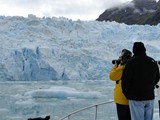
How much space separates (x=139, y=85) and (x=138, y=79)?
4 centimetres

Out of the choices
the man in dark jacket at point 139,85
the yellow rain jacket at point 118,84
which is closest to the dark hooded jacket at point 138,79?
the man in dark jacket at point 139,85

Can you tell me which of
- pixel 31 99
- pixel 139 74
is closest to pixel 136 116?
pixel 139 74

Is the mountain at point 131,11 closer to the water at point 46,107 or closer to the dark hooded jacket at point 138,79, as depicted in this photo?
the water at point 46,107

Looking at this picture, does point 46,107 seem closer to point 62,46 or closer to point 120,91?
point 62,46

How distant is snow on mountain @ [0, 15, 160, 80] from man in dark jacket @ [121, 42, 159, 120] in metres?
24.7

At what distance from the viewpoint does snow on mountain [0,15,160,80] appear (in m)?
27.5

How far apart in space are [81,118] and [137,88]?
10371mm

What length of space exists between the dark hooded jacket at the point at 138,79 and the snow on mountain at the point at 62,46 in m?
24.7

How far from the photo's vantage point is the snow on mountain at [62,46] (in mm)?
27531

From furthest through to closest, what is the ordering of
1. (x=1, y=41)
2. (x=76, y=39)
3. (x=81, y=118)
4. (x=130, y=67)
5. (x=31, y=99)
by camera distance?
(x=76, y=39) → (x=1, y=41) → (x=31, y=99) → (x=81, y=118) → (x=130, y=67)

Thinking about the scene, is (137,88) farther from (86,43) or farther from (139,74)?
(86,43)

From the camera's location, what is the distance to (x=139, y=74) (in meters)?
2.54

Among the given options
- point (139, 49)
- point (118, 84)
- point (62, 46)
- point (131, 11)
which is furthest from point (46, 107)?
point (131, 11)

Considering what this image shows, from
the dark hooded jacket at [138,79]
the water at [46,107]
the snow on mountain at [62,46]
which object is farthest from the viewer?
the snow on mountain at [62,46]
